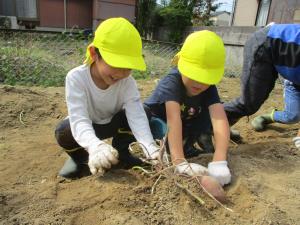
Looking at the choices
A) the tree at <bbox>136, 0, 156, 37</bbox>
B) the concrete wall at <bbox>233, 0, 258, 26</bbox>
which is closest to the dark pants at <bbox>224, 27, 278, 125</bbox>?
the concrete wall at <bbox>233, 0, 258, 26</bbox>

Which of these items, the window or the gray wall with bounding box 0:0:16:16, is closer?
the window

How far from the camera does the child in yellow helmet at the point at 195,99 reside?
5.50 ft

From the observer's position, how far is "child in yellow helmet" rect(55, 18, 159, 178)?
1.60 m

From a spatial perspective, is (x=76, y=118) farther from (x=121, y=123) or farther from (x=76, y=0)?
(x=76, y=0)

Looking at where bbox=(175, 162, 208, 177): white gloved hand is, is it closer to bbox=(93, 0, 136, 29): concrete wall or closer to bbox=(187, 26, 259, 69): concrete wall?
bbox=(187, 26, 259, 69): concrete wall

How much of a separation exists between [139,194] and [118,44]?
2.26 ft

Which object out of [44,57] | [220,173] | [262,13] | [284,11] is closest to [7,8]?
[44,57]

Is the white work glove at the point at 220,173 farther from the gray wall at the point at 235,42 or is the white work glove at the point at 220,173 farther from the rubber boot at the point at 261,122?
the gray wall at the point at 235,42

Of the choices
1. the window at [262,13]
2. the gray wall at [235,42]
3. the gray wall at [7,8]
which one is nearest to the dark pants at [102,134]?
the gray wall at [235,42]

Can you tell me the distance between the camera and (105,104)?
1.94m

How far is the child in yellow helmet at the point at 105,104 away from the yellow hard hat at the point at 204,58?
247 mm

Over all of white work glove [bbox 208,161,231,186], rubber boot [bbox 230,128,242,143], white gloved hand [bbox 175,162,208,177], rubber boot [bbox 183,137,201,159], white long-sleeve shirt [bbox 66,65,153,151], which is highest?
white long-sleeve shirt [bbox 66,65,153,151]

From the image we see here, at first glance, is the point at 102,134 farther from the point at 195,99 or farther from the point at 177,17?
the point at 177,17

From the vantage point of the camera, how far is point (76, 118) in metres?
1.74
